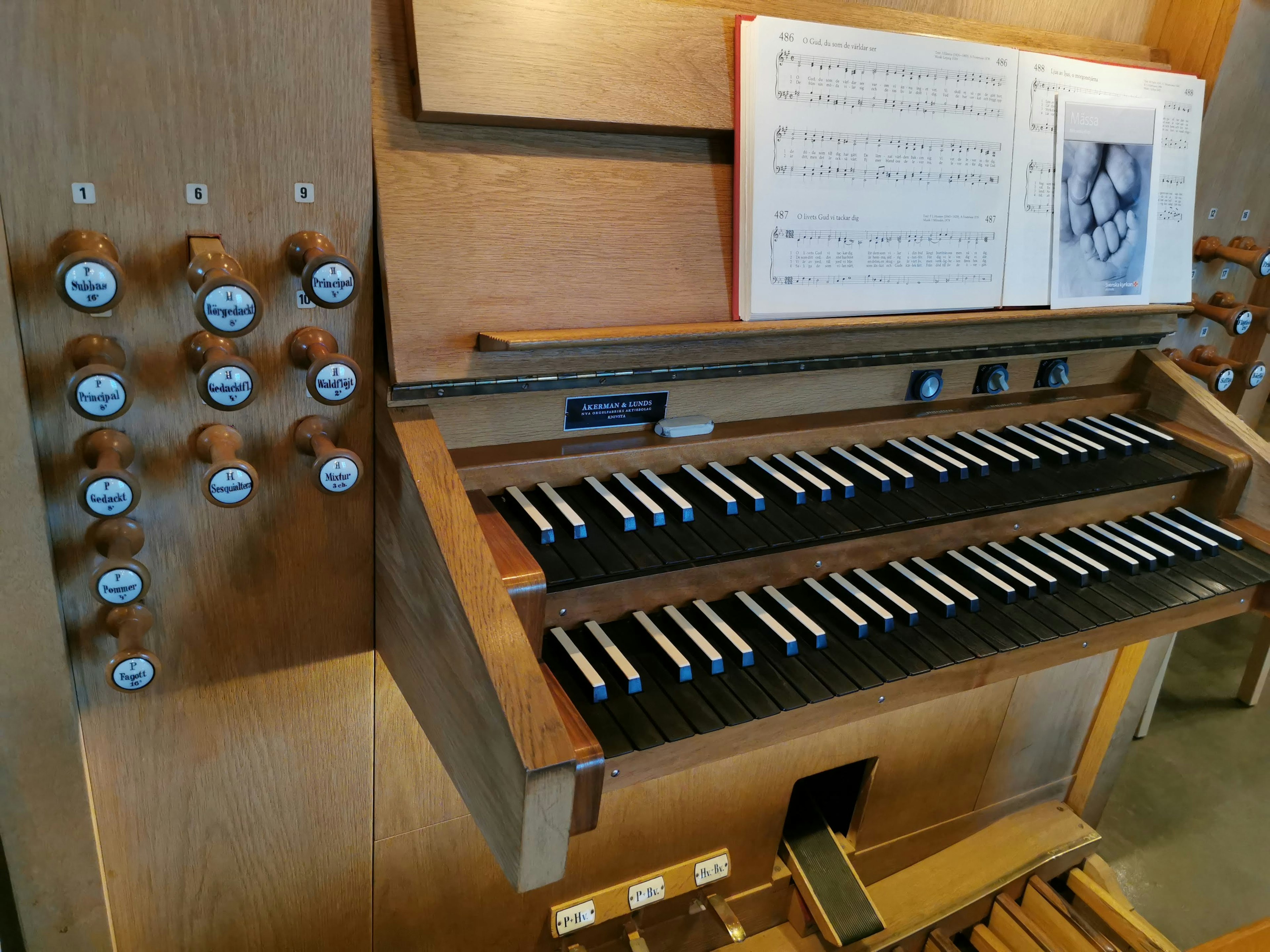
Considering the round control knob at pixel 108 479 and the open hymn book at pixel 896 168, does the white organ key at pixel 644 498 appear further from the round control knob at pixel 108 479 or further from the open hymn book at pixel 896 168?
the round control knob at pixel 108 479

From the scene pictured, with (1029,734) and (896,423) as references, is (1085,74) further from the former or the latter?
(1029,734)

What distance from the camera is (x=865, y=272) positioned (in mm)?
1668

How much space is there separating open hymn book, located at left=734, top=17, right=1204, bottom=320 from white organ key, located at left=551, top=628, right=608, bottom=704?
615 mm

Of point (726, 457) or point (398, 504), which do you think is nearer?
point (398, 504)

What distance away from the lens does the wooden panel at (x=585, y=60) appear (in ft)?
4.20

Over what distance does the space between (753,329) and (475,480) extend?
1.69 ft

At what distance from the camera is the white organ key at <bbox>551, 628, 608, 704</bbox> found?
1.26 meters

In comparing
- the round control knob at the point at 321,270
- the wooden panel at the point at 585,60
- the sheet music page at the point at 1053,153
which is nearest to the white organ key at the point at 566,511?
the round control knob at the point at 321,270

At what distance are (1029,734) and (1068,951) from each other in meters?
0.54

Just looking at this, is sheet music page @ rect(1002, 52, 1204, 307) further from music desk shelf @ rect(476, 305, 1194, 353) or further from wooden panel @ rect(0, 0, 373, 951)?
wooden panel @ rect(0, 0, 373, 951)

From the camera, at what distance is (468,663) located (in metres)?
1.15

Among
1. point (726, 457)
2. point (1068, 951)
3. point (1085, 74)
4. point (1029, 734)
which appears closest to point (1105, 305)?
point (1085, 74)

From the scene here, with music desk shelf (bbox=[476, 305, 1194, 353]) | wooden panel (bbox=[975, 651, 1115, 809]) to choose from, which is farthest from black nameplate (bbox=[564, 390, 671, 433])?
wooden panel (bbox=[975, 651, 1115, 809])

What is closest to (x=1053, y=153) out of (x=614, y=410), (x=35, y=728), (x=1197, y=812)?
(x=614, y=410)
